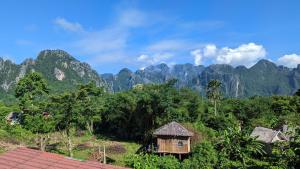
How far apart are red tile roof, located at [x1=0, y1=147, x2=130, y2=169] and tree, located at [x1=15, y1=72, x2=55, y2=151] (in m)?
27.4

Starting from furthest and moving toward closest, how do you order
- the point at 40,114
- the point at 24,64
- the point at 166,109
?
the point at 24,64
the point at 40,114
the point at 166,109

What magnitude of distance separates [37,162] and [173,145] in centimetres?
3262

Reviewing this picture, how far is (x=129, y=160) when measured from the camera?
33250 mm

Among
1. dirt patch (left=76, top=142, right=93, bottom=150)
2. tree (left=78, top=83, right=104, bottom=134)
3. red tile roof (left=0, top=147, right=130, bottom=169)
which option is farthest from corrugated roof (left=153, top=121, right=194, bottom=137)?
red tile roof (left=0, top=147, right=130, bottom=169)

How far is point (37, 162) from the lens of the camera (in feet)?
26.5

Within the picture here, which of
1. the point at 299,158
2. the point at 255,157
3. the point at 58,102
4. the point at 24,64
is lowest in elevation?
the point at 255,157

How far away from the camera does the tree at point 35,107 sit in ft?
161

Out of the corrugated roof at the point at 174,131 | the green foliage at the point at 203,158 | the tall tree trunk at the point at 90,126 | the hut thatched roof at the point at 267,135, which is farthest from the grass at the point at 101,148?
the hut thatched roof at the point at 267,135

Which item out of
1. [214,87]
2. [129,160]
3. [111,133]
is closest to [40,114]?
[111,133]

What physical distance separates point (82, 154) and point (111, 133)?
822 inches

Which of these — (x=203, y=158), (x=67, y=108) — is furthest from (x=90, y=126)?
(x=203, y=158)

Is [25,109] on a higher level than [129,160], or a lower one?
higher

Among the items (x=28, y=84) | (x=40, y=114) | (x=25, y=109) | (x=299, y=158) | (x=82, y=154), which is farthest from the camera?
(x=28, y=84)

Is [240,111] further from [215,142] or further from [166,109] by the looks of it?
[215,142]
